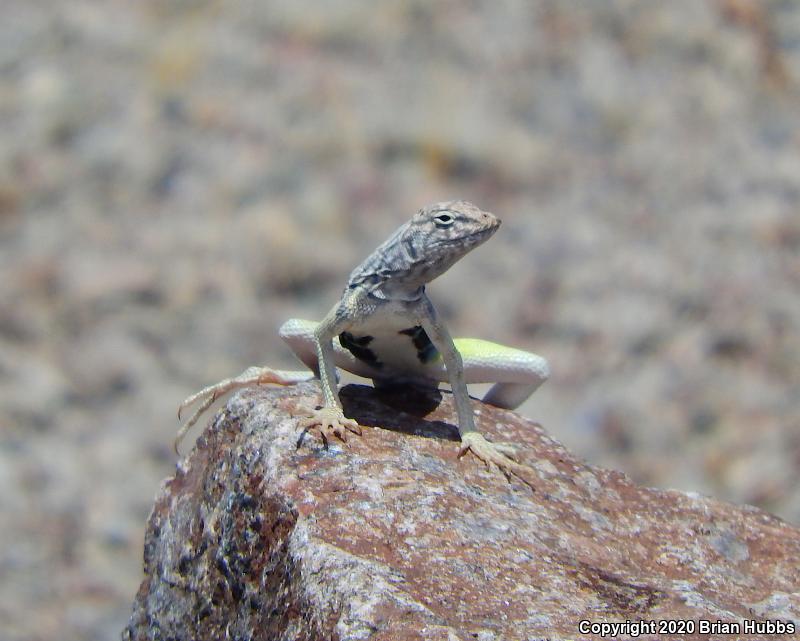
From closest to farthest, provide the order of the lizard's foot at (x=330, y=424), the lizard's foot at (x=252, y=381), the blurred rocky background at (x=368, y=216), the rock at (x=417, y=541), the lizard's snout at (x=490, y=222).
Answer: the rock at (x=417, y=541), the lizard's foot at (x=330, y=424), the lizard's snout at (x=490, y=222), the lizard's foot at (x=252, y=381), the blurred rocky background at (x=368, y=216)

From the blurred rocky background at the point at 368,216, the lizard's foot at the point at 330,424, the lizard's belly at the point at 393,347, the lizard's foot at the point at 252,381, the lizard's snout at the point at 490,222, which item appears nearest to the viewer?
the lizard's foot at the point at 330,424

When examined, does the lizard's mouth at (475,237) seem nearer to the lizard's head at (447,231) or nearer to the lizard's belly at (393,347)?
the lizard's head at (447,231)

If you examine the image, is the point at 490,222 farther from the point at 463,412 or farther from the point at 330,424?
the point at 330,424

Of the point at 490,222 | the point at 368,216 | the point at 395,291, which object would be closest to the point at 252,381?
the point at 395,291

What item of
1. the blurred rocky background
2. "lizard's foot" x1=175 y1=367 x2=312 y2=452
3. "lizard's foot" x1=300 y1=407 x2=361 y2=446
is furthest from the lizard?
the blurred rocky background

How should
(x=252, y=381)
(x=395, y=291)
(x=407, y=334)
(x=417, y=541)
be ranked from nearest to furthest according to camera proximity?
(x=417, y=541) < (x=395, y=291) < (x=407, y=334) < (x=252, y=381)

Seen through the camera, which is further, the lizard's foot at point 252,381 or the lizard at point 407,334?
the lizard's foot at point 252,381

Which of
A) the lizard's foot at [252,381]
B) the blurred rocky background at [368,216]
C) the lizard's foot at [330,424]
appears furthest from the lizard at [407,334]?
the blurred rocky background at [368,216]

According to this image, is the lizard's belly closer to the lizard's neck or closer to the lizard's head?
the lizard's neck
